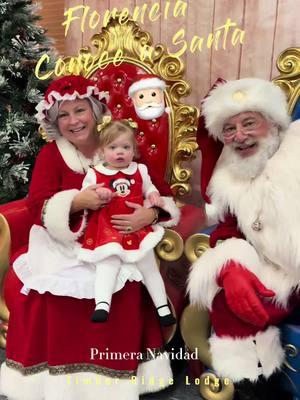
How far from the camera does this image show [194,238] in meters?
1.70

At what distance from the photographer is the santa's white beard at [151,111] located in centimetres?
199

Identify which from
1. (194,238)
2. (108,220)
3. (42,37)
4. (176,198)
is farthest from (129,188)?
(42,37)

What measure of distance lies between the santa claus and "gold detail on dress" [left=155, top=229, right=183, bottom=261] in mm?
138

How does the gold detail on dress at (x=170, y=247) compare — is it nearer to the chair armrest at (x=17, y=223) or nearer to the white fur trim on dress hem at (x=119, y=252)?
the white fur trim on dress hem at (x=119, y=252)

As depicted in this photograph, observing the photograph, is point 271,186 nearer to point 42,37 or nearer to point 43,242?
point 43,242

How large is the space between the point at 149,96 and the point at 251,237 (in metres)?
0.81

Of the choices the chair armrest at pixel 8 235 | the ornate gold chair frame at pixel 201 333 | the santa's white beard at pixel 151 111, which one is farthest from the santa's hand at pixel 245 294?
the chair armrest at pixel 8 235

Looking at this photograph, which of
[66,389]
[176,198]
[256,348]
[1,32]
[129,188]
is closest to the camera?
[256,348]

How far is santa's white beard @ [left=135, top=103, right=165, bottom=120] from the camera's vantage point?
6.54 feet

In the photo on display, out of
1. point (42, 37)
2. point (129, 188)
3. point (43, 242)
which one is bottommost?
point (43, 242)

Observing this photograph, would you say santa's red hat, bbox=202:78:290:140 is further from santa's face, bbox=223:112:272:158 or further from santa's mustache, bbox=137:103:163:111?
santa's mustache, bbox=137:103:163:111

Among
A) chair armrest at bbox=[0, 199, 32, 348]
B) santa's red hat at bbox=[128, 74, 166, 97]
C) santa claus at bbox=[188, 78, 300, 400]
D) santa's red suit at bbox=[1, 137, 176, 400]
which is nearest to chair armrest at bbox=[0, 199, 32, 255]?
chair armrest at bbox=[0, 199, 32, 348]

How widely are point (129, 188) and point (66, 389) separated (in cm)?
72

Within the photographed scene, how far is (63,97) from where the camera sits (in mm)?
1763
